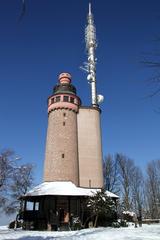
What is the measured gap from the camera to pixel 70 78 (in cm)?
3603

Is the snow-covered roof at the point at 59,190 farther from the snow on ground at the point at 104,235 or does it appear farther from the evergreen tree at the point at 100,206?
the snow on ground at the point at 104,235

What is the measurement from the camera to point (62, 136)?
30.4 m

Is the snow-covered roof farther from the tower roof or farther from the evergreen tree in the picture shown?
the tower roof

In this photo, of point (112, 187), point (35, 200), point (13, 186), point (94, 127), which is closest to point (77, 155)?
point (94, 127)

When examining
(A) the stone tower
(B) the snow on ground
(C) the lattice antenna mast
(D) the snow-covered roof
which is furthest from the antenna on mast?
(B) the snow on ground

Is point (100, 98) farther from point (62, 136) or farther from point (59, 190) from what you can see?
point (59, 190)

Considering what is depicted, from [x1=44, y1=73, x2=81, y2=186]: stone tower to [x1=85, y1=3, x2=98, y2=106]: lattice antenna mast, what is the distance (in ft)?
12.2

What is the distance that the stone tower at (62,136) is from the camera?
94.6 feet

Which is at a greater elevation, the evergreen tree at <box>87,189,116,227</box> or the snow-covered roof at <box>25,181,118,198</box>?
the snow-covered roof at <box>25,181,118,198</box>

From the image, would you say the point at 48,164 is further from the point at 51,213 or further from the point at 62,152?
the point at 51,213

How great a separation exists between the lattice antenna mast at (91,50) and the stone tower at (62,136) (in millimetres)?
3720

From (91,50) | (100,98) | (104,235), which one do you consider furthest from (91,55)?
(104,235)

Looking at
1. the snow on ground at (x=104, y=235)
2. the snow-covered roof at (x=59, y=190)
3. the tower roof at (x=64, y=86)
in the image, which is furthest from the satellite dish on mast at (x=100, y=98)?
the snow on ground at (x=104, y=235)

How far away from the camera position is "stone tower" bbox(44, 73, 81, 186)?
1136 inches
